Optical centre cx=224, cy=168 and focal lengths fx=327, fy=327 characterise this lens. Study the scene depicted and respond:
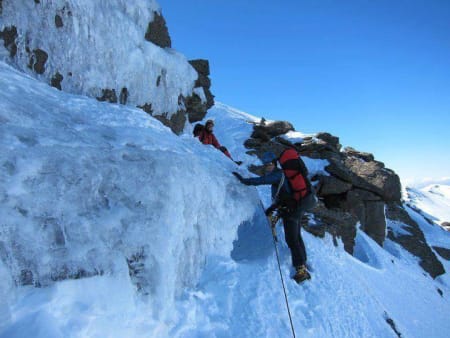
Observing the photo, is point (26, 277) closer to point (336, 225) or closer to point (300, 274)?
point (300, 274)

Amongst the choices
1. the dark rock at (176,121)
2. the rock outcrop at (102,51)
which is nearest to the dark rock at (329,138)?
the dark rock at (176,121)

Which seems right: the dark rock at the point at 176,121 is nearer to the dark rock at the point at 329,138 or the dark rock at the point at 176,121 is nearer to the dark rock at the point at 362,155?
the dark rock at the point at 329,138

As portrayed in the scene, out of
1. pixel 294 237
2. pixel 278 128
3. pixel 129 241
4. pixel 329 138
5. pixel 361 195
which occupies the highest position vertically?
pixel 329 138

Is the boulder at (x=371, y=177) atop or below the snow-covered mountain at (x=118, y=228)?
atop

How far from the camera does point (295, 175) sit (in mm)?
6332

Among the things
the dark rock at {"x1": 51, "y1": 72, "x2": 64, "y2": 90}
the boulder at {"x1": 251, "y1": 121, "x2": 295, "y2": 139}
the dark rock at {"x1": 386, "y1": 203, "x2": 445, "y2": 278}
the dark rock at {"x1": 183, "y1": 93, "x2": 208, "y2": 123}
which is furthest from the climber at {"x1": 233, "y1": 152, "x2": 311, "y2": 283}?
the boulder at {"x1": 251, "y1": 121, "x2": 295, "y2": 139}

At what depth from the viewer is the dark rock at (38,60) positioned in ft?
25.8

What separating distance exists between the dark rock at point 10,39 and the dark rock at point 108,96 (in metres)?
2.59

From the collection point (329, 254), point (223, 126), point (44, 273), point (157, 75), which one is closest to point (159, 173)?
point (44, 273)

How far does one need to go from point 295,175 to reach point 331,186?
491 inches

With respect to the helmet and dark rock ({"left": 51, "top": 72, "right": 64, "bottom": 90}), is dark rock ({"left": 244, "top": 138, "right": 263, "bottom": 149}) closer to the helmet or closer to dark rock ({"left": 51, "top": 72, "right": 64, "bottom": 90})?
dark rock ({"left": 51, "top": 72, "right": 64, "bottom": 90})

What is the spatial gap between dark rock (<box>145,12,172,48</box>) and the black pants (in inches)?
405

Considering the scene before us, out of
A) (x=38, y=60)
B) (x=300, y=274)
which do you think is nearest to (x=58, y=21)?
(x=38, y=60)

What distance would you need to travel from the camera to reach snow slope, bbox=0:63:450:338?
10.9ft
